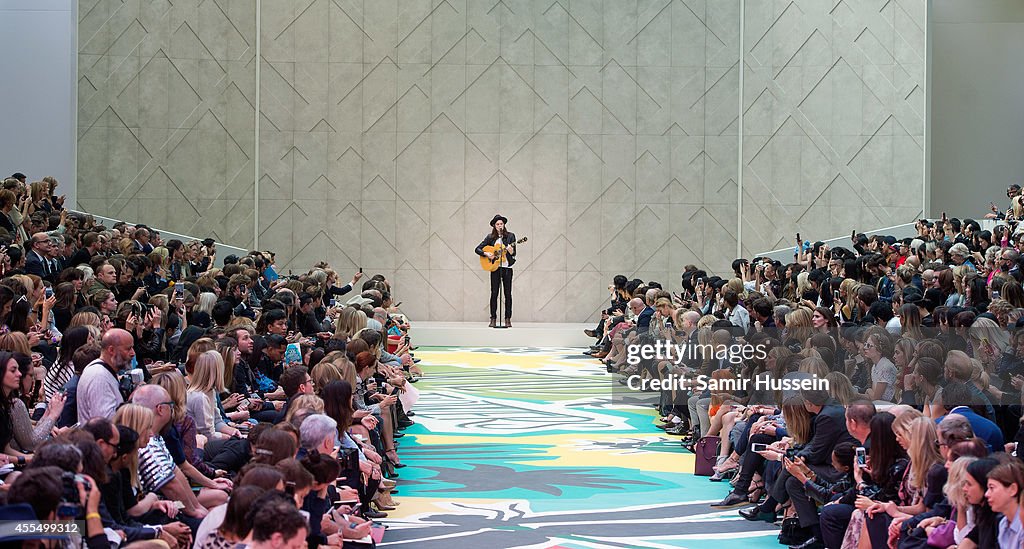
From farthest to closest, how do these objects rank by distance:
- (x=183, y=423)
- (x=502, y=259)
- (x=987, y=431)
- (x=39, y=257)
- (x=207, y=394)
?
(x=502, y=259)
(x=39, y=257)
(x=207, y=394)
(x=183, y=423)
(x=987, y=431)

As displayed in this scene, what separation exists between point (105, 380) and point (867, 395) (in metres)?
5.16

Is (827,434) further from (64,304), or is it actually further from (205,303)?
(205,303)

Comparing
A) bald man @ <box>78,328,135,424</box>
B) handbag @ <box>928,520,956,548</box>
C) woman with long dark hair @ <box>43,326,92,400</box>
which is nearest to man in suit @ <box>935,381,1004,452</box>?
handbag @ <box>928,520,956,548</box>

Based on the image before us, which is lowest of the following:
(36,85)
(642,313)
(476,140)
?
(642,313)

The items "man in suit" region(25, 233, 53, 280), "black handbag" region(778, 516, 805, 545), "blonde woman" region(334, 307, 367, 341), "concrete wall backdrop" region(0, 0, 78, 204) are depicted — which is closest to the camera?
"black handbag" region(778, 516, 805, 545)

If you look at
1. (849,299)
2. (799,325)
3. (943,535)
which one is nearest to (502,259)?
(849,299)

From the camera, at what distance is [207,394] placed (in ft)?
22.9

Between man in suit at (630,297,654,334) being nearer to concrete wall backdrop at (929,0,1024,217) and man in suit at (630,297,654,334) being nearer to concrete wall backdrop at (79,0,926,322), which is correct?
concrete wall backdrop at (79,0,926,322)

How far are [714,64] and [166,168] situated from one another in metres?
9.91

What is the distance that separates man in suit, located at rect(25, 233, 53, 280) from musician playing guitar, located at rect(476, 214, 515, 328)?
9.34 metres

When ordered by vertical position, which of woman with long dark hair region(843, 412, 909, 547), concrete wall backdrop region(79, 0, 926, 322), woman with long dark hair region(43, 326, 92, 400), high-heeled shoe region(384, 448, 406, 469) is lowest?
high-heeled shoe region(384, 448, 406, 469)

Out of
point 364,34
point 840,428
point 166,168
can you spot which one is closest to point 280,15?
point 364,34

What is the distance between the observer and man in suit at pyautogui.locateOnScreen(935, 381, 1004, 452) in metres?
5.92

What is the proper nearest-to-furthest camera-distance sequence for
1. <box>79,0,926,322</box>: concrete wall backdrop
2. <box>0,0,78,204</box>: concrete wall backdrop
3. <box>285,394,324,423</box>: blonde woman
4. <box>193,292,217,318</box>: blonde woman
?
<box>285,394,324,423</box>: blonde woman, <box>193,292,217,318</box>: blonde woman, <box>0,0,78,204</box>: concrete wall backdrop, <box>79,0,926,322</box>: concrete wall backdrop
